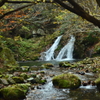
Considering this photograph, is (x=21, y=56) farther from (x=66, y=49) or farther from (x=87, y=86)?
(x=87, y=86)

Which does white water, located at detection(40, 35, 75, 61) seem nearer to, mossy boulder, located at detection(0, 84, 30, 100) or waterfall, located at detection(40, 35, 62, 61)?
waterfall, located at detection(40, 35, 62, 61)

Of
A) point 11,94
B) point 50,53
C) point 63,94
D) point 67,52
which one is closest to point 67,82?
point 63,94

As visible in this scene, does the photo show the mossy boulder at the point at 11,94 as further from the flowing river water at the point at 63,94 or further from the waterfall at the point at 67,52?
the waterfall at the point at 67,52

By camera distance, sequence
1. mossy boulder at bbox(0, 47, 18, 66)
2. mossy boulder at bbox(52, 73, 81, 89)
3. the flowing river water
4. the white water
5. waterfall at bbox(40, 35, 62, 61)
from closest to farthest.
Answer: the flowing river water → mossy boulder at bbox(52, 73, 81, 89) → mossy boulder at bbox(0, 47, 18, 66) → the white water → waterfall at bbox(40, 35, 62, 61)

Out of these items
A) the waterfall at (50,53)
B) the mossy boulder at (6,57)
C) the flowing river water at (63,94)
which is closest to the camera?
the flowing river water at (63,94)

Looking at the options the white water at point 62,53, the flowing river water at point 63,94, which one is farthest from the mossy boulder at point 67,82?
the white water at point 62,53

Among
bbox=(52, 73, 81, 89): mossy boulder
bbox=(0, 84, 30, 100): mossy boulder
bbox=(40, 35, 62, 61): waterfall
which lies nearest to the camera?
bbox=(0, 84, 30, 100): mossy boulder

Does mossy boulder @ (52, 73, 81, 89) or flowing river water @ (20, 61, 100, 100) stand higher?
mossy boulder @ (52, 73, 81, 89)

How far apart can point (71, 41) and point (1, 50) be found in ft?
45.3

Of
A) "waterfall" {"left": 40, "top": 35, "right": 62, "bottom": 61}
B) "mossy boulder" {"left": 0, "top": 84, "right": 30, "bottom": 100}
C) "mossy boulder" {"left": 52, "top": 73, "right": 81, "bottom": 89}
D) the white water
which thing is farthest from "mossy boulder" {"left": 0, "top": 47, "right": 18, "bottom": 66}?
"waterfall" {"left": 40, "top": 35, "right": 62, "bottom": 61}

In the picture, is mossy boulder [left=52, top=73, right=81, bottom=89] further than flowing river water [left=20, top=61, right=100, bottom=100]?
Yes

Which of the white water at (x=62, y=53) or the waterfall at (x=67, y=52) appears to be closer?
the waterfall at (x=67, y=52)

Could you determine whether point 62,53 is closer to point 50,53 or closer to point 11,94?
point 50,53

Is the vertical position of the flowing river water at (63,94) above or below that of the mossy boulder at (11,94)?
below
